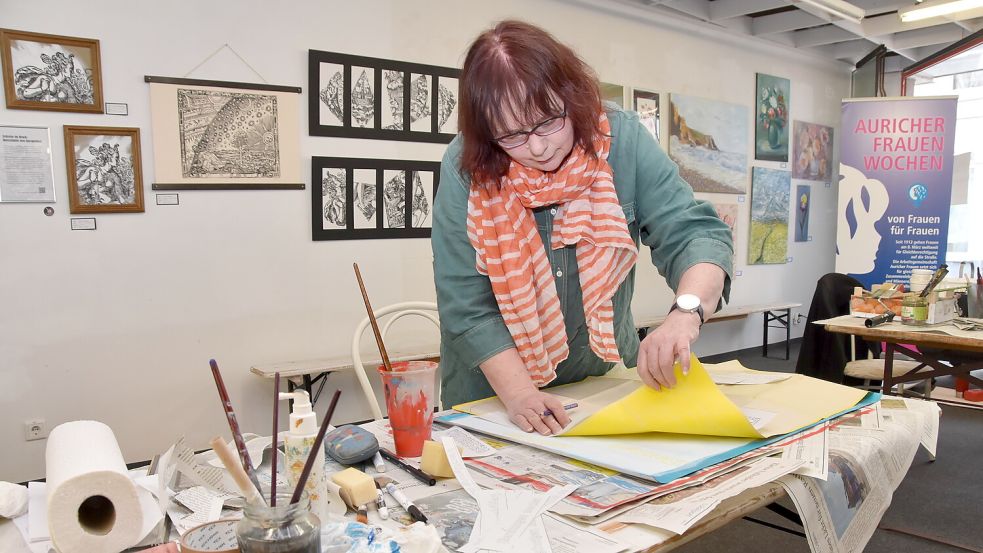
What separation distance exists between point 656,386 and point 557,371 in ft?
1.25

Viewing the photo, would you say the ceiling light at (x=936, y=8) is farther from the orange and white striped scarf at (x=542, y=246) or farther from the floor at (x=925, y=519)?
the orange and white striped scarf at (x=542, y=246)

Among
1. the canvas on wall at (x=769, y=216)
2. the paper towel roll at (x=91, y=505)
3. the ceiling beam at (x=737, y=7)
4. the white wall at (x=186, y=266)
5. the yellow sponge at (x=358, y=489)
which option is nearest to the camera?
the paper towel roll at (x=91, y=505)

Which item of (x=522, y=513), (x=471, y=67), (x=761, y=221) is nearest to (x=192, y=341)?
(x=471, y=67)

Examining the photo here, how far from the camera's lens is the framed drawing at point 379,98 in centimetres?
377

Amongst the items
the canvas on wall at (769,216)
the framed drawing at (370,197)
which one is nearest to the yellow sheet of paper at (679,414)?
the framed drawing at (370,197)

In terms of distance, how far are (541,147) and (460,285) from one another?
0.33 metres

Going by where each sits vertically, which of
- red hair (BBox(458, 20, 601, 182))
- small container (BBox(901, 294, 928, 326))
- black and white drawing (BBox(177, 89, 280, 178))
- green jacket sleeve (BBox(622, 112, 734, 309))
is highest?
black and white drawing (BBox(177, 89, 280, 178))

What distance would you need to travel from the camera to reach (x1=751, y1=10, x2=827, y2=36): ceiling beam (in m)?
6.08

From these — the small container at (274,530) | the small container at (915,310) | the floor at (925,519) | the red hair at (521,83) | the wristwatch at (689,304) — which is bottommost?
the floor at (925,519)

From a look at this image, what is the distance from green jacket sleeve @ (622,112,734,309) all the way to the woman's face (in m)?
0.20

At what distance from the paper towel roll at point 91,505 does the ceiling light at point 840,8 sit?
5490mm

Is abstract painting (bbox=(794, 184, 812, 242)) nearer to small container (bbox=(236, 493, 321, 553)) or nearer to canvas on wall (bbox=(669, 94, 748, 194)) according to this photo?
canvas on wall (bbox=(669, 94, 748, 194))

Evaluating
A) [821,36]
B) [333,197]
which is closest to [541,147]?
[333,197]

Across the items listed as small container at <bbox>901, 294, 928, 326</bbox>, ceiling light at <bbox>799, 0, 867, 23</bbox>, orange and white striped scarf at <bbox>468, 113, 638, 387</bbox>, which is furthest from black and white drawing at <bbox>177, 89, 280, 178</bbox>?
ceiling light at <bbox>799, 0, 867, 23</bbox>
